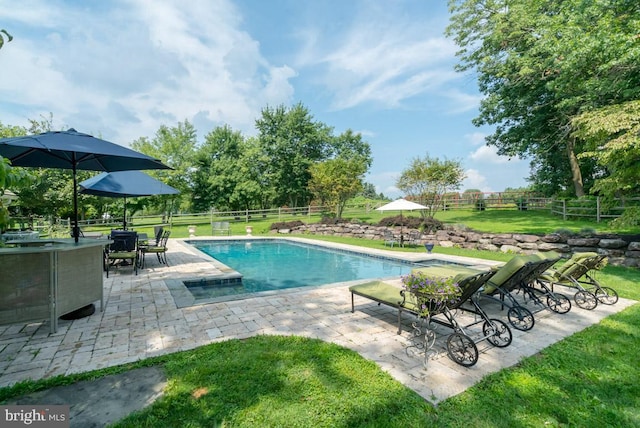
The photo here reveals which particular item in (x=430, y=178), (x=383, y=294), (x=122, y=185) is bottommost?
(x=383, y=294)

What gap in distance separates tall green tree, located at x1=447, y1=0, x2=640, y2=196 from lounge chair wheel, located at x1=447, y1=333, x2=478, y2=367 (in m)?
7.56

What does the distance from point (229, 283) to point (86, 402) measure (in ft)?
14.8

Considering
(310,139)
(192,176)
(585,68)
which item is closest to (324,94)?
(310,139)

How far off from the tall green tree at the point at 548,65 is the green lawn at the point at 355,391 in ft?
23.7

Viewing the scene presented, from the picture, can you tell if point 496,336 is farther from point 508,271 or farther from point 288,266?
point 288,266

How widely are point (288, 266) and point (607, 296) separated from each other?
7712 mm

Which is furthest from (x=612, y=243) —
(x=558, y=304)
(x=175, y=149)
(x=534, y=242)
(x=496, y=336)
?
(x=175, y=149)

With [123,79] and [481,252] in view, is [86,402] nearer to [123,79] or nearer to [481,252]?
[481,252]

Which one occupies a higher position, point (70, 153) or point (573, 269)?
point (70, 153)

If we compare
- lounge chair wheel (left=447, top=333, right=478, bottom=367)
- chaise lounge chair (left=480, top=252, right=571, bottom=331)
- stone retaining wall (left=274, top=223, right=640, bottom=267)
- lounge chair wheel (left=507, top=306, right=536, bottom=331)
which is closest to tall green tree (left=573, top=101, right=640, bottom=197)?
stone retaining wall (left=274, top=223, right=640, bottom=267)

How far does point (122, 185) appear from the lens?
25.4ft

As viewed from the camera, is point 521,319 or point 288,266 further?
point 288,266

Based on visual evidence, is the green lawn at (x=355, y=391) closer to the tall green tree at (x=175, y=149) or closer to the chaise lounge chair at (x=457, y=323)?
the chaise lounge chair at (x=457, y=323)

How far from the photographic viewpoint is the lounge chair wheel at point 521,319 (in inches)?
149
